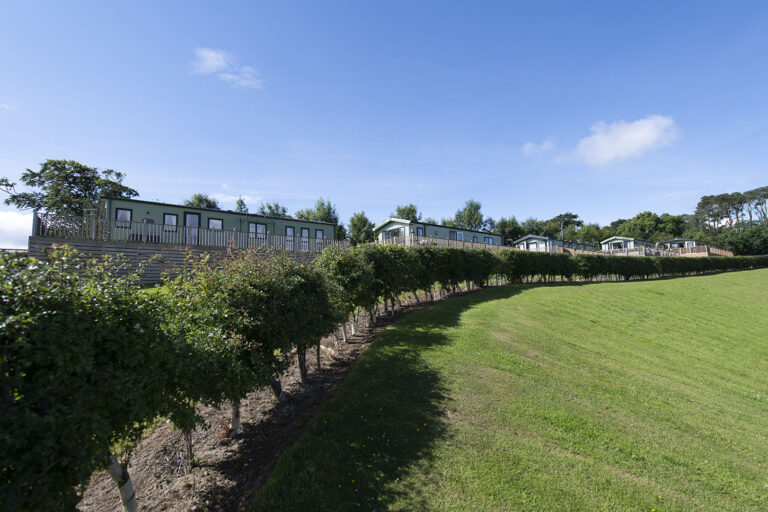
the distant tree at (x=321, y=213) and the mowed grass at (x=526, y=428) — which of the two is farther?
the distant tree at (x=321, y=213)

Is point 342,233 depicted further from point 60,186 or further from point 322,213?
point 60,186

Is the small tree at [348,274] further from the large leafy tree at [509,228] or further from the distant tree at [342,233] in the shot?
the large leafy tree at [509,228]

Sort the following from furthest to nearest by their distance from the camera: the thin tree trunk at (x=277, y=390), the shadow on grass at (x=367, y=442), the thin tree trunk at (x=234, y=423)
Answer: the thin tree trunk at (x=277, y=390) → the thin tree trunk at (x=234, y=423) → the shadow on grass at (x=367, y=442)

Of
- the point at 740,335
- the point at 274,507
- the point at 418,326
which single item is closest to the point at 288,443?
the point at 274,507

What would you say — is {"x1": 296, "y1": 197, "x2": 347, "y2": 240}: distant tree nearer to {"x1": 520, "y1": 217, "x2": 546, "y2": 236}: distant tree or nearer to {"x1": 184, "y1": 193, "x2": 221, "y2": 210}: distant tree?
{"x1": 184, "y1": 193, "x2": 221, "y2": 210}: distant tree

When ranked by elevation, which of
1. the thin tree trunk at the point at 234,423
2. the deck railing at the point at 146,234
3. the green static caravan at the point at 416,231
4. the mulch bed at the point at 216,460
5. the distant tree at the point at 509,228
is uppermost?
the distant tree at the point at 509,228

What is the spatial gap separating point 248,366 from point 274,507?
1.68 metres

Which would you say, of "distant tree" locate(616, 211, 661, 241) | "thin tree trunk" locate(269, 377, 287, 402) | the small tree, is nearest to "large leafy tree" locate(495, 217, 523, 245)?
"distant tree" locate(616, 211, 661, 241)

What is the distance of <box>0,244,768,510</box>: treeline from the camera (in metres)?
1.89

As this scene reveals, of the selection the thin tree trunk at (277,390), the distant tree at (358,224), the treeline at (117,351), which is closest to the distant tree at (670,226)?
the distant tree at (358,224)

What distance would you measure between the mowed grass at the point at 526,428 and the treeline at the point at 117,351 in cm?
134

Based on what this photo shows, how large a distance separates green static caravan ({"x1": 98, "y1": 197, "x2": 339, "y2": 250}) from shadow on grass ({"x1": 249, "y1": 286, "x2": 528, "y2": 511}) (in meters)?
7.43

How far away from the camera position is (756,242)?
188ft

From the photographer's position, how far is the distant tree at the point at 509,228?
66.4 metres
